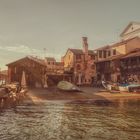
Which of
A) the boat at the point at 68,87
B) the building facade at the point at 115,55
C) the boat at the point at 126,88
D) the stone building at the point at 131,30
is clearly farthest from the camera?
the stone building at the point at 131,30

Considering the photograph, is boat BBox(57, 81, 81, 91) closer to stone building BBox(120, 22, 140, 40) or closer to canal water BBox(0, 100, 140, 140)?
stone building BBox(120, 22, 140, 40)

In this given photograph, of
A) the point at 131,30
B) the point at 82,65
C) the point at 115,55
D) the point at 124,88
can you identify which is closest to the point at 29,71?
the point at 82,65

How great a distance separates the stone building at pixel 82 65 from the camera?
261 ft

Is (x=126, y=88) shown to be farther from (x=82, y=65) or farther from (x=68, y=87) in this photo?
(x=82, y=65)

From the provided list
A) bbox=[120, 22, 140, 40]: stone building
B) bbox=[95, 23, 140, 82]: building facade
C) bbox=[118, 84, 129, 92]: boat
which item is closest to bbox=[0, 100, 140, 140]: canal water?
bbox=[118, 84, 129, 92]: boat

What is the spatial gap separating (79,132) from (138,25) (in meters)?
54.9

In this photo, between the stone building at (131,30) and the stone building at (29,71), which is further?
the stone building at (29,71)

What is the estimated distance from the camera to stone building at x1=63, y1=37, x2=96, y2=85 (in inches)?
3127

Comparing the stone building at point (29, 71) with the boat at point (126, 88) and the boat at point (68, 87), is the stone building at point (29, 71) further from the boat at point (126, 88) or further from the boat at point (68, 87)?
the boat at point (126, 88)

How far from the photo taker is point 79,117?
23656mm

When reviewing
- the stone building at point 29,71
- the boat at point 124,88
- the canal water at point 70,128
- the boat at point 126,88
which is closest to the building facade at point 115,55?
the boat at point 126,88

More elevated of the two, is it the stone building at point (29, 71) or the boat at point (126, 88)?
the stone building at point (29, 71)

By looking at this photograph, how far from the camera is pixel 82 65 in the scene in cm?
8156

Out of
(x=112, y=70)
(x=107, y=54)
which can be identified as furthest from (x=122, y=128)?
(x=107, y=54)
